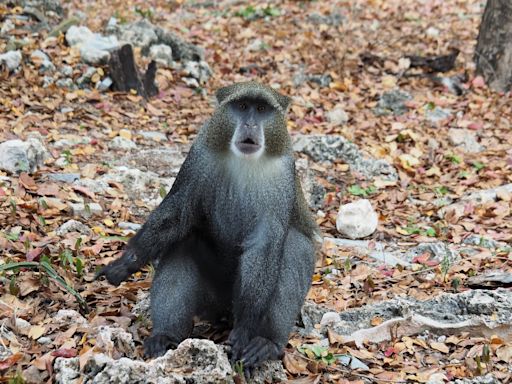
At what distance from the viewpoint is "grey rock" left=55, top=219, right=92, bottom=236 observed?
5.46 metres

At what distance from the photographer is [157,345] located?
164 inches

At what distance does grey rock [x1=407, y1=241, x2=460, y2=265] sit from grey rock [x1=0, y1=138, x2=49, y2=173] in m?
3.13

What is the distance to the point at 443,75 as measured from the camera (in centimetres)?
1038

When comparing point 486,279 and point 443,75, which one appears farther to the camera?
point 443,75

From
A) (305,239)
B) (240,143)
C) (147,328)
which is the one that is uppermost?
(240,143)

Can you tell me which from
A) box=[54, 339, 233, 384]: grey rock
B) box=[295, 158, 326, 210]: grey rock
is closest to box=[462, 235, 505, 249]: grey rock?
box=[295, 158, 326, 210]: grey rock

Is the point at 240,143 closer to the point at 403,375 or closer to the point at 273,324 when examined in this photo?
the point at 273,324

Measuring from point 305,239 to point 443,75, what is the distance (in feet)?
21.4

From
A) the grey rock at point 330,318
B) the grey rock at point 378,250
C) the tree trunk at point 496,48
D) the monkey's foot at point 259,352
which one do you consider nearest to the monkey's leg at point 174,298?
the monkey's foot at point 259,352

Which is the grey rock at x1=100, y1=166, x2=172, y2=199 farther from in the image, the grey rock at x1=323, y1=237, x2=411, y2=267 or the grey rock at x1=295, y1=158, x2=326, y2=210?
the grey rock at x1=323, y1=237, x2=411, y2=267

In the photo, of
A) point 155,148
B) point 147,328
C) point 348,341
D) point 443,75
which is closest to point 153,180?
point 155,148

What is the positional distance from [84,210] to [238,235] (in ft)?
6.16

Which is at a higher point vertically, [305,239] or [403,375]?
[305,239]

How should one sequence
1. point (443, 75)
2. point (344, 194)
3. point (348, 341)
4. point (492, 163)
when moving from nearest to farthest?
point (348, 341) < point (344, 194) < point (492, 163) < point (443, 75)
